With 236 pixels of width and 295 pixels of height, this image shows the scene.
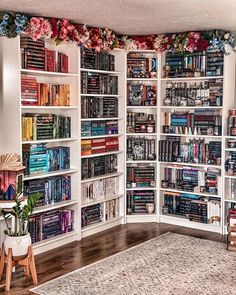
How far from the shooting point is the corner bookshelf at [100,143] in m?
5.32

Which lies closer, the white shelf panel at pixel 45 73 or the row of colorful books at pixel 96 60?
the white shelf panel at pixel 45 73

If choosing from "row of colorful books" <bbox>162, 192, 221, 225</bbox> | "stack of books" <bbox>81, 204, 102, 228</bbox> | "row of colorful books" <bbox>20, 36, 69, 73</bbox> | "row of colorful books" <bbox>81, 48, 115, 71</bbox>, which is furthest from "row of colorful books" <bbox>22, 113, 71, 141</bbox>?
"row of colorful books" <bbox>162, 192, 221, 225</bbox>

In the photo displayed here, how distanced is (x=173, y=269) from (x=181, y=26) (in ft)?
8.50

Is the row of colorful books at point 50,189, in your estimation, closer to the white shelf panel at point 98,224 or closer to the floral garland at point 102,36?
the white shelf panel at point 98,224

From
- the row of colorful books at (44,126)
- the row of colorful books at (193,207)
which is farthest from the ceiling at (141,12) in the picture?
the row of colorful books at (193,207)

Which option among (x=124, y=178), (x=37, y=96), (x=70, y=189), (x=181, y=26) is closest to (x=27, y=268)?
A: (x=70, y=189)

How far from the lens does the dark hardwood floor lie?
416 centimetres

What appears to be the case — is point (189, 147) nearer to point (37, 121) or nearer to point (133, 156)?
point (133, 156)

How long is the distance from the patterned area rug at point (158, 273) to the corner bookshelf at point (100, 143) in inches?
32.2

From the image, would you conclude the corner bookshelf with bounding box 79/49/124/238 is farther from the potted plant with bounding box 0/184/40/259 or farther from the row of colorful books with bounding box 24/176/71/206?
the potted plant with bounding box 0/184/40/259

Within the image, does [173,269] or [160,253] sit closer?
Answer: [173,269]

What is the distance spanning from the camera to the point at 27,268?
4156mm

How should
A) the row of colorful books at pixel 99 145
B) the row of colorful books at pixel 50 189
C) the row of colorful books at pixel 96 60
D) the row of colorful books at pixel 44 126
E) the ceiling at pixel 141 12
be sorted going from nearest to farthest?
the ceiling at pixel 141 12, the row of colorful books at pixel 44 126, the row of colorful books at pixel 50 189, the row of colorful books at pixel 96 60, the row of colorful books at pixel 99 145

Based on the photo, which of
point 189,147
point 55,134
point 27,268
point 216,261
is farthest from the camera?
point 189,147
